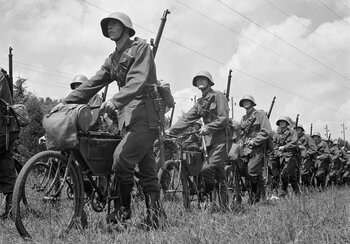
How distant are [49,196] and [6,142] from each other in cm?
197

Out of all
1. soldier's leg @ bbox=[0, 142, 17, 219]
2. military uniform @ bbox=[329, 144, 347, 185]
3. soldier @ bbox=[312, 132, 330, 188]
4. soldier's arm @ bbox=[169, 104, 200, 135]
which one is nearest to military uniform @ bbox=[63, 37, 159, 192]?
soldier's leg @ bbox=[0, 142, 17, 219]

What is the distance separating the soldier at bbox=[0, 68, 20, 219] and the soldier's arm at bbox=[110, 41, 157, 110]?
219 centimetres

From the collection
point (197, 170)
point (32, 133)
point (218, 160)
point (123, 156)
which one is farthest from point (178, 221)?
point (32, 133)

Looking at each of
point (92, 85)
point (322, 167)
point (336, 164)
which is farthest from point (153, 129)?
point (336, 164)

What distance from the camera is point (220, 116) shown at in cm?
671

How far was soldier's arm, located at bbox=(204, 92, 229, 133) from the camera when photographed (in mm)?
6602

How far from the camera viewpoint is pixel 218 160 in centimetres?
677

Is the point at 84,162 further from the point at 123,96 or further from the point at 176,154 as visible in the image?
the point at 176,154

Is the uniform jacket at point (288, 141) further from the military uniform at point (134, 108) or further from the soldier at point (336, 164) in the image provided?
the military uniform at point (134, 108)

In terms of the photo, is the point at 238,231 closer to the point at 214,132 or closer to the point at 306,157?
the point at 214,132

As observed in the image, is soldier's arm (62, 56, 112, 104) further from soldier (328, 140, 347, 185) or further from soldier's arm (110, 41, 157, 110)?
soldier (328, 140, 347, 185)

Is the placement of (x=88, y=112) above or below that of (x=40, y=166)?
above

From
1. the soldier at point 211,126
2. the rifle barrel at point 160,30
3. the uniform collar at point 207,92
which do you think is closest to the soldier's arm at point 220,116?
the soldier at point 211,126

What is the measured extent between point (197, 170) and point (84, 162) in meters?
3.46
